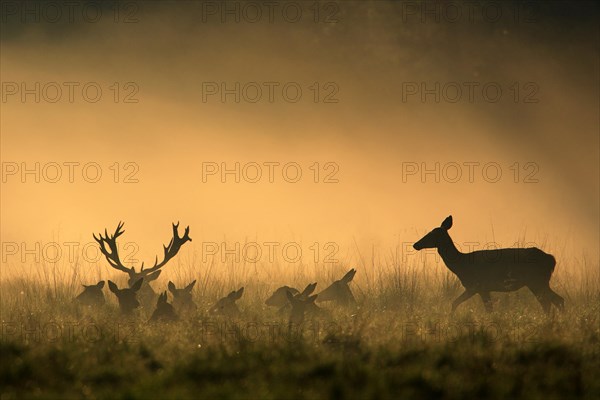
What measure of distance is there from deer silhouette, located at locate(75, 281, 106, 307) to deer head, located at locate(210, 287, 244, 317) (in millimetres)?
2517

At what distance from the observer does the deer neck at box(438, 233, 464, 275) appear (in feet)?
57.8

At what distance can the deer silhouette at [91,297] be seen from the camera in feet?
57.4

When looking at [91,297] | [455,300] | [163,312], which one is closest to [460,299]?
[455,300]

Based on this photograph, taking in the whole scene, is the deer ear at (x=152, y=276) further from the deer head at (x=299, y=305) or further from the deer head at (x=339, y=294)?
the deer head at (x=299, y=305)

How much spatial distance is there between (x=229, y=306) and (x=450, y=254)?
4.48 metres

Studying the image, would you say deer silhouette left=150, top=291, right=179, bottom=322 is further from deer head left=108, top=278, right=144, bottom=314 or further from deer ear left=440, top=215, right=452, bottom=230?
deer ear left=440, top=215, right=452, bottom=230

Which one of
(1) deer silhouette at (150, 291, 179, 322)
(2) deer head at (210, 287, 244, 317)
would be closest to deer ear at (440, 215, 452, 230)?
(2) deer head at (210, 287, 244, 317)

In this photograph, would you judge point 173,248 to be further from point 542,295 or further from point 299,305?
point 542,295

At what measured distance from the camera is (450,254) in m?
17.9

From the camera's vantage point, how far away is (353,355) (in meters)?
11.6

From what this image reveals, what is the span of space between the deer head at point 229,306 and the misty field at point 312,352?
269 millimetres

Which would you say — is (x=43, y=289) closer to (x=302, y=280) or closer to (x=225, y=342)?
(x=302, y=280)

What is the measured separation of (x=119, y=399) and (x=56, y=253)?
11.9 meters

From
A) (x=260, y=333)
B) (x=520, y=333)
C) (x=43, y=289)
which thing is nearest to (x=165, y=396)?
(x=260, y=333)
